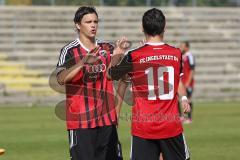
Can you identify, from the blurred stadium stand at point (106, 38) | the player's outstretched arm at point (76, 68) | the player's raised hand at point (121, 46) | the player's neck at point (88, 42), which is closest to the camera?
the player's raised hand at point (121, 46)

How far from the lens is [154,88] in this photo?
7441 mm

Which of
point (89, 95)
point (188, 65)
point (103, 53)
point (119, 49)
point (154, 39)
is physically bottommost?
point (188, 65)

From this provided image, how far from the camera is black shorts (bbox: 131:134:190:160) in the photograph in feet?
24.4

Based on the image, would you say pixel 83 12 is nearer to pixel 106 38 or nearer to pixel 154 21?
pixel 154 21

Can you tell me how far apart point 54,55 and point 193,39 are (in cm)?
681

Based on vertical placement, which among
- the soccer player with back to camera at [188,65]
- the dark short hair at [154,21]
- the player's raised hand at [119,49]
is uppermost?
the dark short hair at [154,21]

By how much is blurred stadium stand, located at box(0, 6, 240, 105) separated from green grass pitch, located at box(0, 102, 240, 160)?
4.16 meters

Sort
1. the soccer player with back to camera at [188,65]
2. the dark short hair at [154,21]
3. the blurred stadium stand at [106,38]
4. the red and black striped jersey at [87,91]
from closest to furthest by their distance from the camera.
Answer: the dark short hair at [154,21] → the red and black striped jersey at [87,91] → the soccer player with back to camera at [188,65] → the blurred stadium stand at [106,38]

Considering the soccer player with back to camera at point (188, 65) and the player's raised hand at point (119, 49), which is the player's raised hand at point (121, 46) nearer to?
the player's raised hand at point (119, 49)

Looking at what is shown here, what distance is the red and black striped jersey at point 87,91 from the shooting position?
7922mm

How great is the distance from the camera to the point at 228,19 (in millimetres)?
33906

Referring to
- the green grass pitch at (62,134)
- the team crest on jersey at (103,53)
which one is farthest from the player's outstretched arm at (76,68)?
the green grass pitch at (62,134)

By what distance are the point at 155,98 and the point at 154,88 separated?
106 millimetres

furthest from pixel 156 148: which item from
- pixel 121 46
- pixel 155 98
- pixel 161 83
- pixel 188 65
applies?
pixel 188 65
